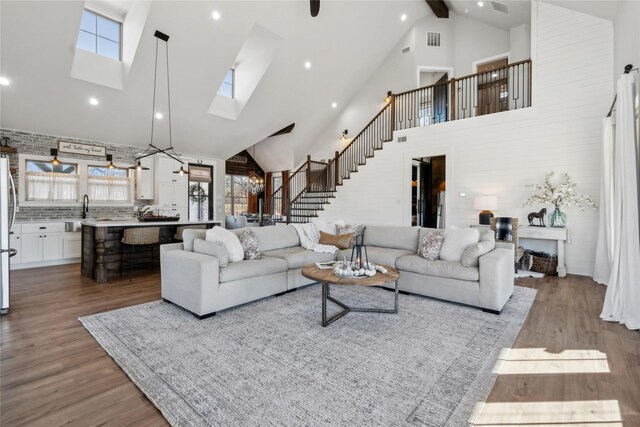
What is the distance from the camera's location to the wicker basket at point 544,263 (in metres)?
5.28

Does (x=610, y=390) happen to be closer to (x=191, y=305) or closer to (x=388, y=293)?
(x=388, y=293)

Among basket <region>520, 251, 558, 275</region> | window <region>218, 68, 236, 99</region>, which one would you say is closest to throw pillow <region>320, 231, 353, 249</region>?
basket <region>520, 251, 558, 275</region>

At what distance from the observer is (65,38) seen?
4.90 meters

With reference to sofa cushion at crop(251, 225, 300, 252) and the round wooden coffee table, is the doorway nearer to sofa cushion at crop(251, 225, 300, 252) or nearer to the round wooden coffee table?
sofa cushion at crop(251, 225, 300, 252)

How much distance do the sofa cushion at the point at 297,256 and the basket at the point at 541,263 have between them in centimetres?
352

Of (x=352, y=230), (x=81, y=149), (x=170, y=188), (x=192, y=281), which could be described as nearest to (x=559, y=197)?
(x=352, y=230)

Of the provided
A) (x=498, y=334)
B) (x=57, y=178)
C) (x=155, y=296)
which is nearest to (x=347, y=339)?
(x=498, y=334)

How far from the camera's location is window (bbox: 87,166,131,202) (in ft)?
23.3

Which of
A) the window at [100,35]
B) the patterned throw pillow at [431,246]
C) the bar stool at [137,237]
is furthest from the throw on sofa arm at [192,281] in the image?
the window at [100,35]

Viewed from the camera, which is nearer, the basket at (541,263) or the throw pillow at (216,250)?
the throw pillow at (216,250)

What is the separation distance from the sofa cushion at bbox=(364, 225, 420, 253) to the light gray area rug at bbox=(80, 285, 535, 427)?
50.4 inches

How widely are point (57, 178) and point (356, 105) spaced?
8295mm

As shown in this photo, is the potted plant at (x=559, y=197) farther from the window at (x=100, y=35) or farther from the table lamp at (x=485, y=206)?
the window at (x=100, y=35)

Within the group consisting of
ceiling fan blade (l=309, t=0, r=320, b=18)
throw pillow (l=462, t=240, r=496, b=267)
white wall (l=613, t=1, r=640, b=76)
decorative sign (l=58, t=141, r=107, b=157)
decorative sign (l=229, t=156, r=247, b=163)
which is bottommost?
throw pillow (l=462, t=240, r=496, b=267)
